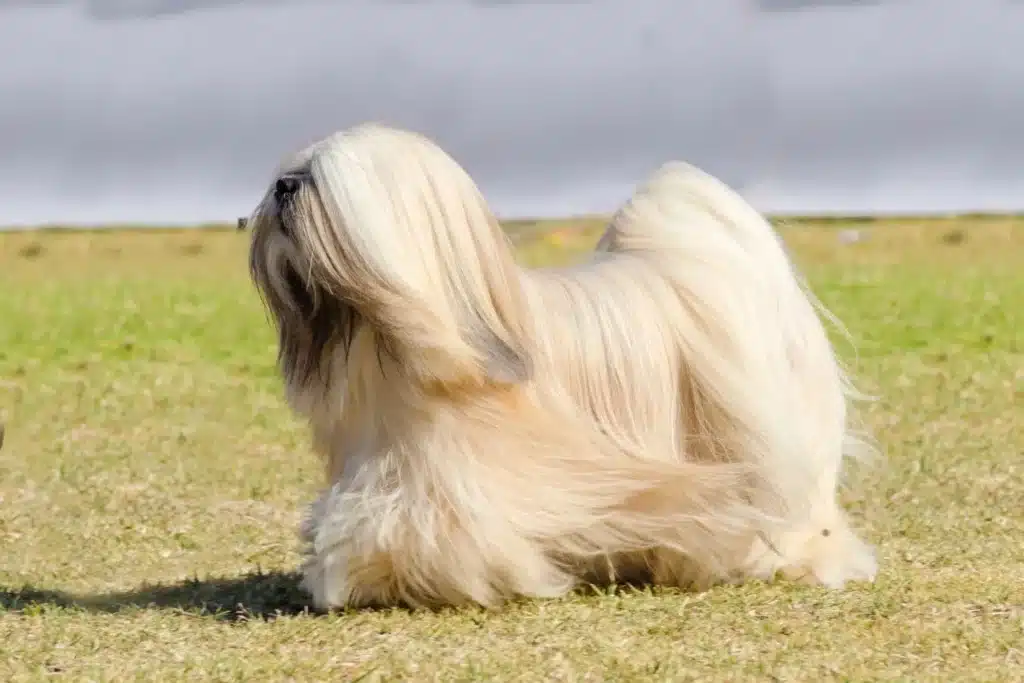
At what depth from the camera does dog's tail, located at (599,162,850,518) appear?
15.4 ft

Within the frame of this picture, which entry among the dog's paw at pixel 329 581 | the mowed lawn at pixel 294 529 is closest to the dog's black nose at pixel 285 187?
the dog's paw at pixel 329 581

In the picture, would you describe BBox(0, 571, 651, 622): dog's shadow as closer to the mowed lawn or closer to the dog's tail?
the mowed lawn

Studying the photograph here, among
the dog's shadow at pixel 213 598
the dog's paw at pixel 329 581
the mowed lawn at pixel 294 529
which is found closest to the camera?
the mowed lawn at pixel 294 529

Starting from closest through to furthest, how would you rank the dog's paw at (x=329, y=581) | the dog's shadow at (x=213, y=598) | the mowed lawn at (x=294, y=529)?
1. the mowed lawn at (x=294, y=529)
2. the dog's paw at (x=329, y=581)
3. the dog's shadow at (x=213, y=598)

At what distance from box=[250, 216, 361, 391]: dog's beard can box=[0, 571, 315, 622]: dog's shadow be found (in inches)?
24.2

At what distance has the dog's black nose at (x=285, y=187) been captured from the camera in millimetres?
4234

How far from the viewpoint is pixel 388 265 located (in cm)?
418

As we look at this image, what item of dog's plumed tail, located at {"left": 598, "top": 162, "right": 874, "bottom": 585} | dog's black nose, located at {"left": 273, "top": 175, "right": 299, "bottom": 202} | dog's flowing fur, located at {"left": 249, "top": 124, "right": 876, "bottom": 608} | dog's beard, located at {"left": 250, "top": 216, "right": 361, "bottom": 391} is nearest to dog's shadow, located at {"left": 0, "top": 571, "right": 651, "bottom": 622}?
dog's flowing fur, located at {"left": 249, "top": 124, "right": 876, "bottom": 608}

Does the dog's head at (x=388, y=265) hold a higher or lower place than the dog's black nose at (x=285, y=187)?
lower

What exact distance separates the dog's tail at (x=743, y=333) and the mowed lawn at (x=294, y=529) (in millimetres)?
361

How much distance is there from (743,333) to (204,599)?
1605 mm

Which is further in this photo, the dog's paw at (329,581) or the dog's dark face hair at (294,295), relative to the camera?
the dog's paw at (329,581)

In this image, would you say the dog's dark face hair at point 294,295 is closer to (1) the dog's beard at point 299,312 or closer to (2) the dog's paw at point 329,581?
(1) the dog's beard at point 299,312

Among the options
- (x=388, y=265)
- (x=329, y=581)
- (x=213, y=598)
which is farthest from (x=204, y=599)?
(x=388, y=265)
